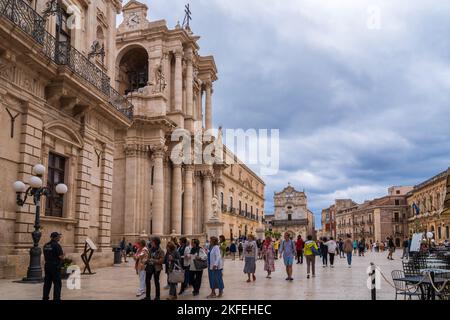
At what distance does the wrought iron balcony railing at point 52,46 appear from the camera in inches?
470

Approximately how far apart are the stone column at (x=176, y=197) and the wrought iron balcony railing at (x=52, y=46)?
1431 cm

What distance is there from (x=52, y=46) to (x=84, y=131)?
327cm

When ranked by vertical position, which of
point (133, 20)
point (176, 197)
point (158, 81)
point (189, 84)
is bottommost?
point (176, 197)

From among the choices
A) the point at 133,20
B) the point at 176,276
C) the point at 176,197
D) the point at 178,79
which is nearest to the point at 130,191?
the point at 176,197

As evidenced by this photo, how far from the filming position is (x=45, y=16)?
45.1 feet

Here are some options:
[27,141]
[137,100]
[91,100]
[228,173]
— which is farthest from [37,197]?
[228,173]

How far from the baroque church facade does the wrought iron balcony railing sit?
0.12 ft

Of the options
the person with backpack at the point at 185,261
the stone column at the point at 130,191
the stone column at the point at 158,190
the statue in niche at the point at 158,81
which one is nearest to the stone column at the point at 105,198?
the person with backpack at the point at 185,261

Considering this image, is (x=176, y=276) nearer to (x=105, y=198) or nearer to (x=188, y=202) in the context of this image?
(x=105, y=198)

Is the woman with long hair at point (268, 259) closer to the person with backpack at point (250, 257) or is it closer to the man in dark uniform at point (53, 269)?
the person with backpack at point (250, 257)

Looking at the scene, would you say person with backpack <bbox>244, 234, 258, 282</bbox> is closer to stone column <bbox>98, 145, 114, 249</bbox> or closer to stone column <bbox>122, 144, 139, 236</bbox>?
stone column <bbox>98, 145, 114, 249</bbox>

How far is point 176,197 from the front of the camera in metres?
32.3

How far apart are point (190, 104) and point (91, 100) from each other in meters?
20.2
